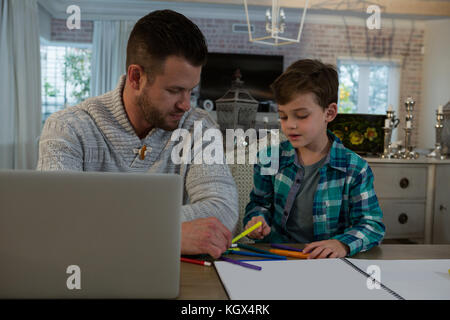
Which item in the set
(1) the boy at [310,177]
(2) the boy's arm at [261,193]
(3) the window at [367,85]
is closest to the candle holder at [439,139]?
(1) the boy at [310,177]

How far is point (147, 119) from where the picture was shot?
1.15 metres

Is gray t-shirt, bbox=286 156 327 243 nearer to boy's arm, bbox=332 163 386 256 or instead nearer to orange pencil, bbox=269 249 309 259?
boy's arm, bbox=332 163 386 256

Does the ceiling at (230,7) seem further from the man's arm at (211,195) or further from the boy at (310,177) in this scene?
the man's arm at (211,195)

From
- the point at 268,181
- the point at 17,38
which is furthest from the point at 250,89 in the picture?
the point at 268,181

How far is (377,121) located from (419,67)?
505cm

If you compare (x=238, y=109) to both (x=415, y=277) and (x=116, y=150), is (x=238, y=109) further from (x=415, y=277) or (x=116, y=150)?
(x=415, y=277)

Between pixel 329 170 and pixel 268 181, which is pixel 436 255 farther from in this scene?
pixel 268 181

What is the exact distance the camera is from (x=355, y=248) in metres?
0.90

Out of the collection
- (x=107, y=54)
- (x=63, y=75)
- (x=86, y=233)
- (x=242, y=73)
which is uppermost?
(x=107, y=54)

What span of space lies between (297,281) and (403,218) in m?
2.20

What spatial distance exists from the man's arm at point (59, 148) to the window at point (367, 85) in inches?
244

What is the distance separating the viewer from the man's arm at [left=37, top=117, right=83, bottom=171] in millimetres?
999

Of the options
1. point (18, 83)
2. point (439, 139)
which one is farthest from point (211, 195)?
point (18, 83)

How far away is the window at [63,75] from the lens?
6.46m
